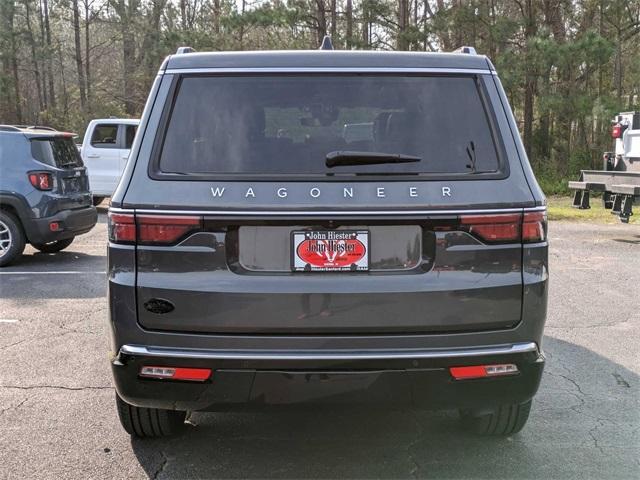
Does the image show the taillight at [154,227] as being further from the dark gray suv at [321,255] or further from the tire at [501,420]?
the tire at [501,420]

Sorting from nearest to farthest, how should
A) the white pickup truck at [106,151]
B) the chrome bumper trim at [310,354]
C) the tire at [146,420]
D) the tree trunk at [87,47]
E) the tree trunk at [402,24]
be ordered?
the chrome bumper trim at [310,354]
the tire at [146,420]
the white pickup truck at [106,151]
the tree trunk at [402,24]
the tree trunk at [87,47]

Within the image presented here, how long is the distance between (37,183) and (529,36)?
1426 cm

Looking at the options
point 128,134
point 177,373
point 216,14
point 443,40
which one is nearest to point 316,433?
point 177,373

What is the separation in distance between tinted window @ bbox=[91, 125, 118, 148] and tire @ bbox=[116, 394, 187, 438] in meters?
12.4

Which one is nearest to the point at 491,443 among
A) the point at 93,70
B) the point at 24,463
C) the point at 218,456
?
the point at 218,456

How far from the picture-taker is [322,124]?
9.20 ft

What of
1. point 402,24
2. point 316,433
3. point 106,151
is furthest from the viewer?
point 402,24

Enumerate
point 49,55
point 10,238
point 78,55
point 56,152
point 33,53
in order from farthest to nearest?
point 78,55 < point 33,53 < point 49,55 < point 56,152 < point 10,238

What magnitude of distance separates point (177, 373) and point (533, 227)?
5.35 ft

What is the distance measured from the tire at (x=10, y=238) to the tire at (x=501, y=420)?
683cm

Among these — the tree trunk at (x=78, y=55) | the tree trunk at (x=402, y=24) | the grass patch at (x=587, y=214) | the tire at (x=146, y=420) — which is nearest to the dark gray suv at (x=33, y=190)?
the tire at (x=146, y=420)

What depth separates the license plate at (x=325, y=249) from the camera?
2.66 m

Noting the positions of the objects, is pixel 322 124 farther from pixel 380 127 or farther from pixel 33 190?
pixel 33 190

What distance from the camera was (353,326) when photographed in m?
2.64
